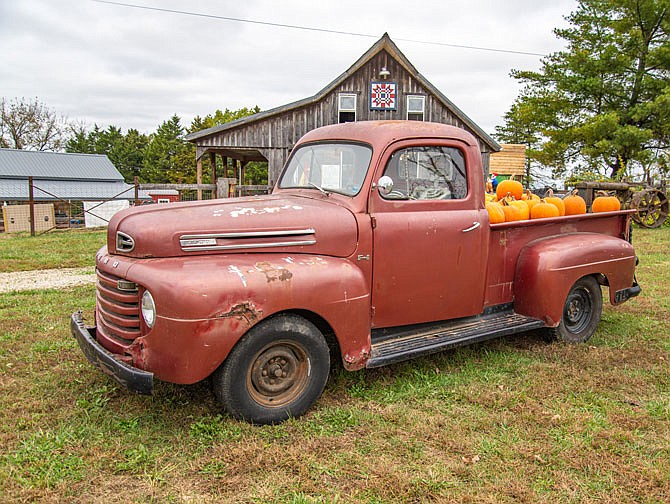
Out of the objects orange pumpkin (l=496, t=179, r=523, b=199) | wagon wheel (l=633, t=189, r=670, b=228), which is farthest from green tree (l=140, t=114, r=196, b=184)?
orange pumpkin (l=496, t=179, r=523, b=199)

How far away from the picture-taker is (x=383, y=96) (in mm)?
19062

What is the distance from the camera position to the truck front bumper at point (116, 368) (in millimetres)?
3170

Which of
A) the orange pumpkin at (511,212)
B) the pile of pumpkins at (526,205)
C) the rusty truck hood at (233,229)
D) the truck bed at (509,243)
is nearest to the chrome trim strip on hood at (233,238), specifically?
the rusty truck hood at (233,229)

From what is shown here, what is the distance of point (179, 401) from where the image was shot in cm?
389

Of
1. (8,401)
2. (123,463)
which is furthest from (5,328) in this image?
(123,463)

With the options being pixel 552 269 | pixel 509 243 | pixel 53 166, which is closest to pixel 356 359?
pixel 509 243

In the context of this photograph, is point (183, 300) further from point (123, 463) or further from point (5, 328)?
point (5, 328)

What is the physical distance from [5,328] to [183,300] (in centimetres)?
355

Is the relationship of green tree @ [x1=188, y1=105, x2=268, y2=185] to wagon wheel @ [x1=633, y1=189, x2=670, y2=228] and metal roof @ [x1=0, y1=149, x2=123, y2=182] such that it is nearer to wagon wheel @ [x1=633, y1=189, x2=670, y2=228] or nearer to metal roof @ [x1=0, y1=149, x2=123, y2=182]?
metal roof @ [x1=0, y1=149, x2=123, y2=182]

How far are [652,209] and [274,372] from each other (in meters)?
17.2

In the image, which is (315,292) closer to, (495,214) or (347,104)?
(495,214)

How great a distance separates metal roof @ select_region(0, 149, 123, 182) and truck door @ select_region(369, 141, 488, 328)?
41.1 metres

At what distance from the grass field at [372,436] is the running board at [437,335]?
1.03 ft

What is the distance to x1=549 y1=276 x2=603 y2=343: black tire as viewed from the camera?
5.27 m
